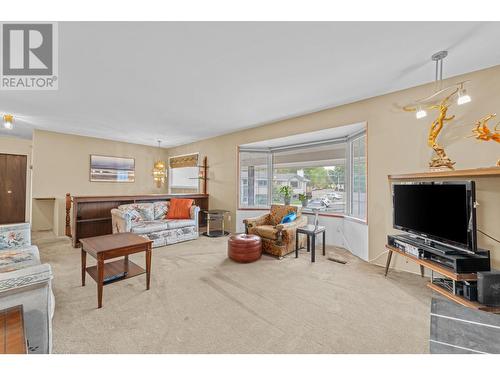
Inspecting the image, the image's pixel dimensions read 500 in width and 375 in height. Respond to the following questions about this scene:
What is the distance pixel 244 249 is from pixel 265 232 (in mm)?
565

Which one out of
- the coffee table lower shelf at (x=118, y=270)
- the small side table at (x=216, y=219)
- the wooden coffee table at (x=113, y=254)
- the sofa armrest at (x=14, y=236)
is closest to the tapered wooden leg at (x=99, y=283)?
the wooden coffee table at (x=113, y=254)

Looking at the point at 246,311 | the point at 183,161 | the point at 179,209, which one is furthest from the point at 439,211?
the point at 183,161

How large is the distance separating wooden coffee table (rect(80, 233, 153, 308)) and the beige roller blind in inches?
157

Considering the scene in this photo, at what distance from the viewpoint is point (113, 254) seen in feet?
7.21

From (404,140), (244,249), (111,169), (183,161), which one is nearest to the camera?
(404,140)

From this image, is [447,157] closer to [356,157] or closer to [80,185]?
[356,157]

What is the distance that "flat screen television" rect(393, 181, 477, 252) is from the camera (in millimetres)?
1967

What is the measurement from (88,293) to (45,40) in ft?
8.22

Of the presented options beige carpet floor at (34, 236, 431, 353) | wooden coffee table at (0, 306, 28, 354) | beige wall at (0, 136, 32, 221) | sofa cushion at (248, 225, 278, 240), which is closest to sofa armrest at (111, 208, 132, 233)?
beige carpet floor at (34, 236, 431, 353)

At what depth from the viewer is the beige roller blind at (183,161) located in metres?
6.44

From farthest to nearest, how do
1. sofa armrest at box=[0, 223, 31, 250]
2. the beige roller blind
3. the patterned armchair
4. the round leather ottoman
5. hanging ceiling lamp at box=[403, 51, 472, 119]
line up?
the beige roller blind < the patterned armchair < the round leather ottoman < sofa armrest at box=[0, 223, 31, 250] < hanging ceiling lamp at box=[403, 51, 472, 119]

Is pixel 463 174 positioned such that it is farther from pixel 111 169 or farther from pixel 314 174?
pixel 111 169

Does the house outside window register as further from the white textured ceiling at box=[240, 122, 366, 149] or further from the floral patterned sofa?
the floral patterned sofa
